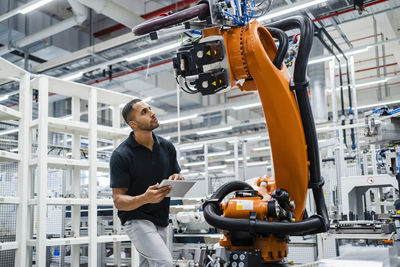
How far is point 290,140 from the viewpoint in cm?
183

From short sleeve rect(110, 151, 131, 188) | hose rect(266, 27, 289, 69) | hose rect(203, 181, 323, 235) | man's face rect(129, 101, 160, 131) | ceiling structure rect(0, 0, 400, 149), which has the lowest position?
hose rect(203, 181, 323, 235)

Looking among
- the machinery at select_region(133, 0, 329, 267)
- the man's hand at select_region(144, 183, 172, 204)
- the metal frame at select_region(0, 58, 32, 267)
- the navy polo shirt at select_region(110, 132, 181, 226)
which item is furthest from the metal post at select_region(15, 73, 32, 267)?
the machinery at select_region(133, 0, 329, 267)

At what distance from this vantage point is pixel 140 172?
2.57 metres

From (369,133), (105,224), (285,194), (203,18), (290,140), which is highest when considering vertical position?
(203,18)

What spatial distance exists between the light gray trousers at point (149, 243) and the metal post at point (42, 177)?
1.75 m

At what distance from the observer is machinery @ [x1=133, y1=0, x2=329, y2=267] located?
5.59ft

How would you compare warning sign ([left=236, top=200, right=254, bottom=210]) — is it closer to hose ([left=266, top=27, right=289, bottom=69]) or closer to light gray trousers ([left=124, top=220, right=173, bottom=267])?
hose ([left=266, top=27, right=289, bottom=69])

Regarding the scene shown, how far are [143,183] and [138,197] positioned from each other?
268mm

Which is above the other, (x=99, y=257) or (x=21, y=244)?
(x=21, y=244)

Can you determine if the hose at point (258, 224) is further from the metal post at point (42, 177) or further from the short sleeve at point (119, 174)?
the metal post at point (42, 177)

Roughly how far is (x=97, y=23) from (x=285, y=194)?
998 cm

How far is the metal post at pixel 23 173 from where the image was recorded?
3.81m

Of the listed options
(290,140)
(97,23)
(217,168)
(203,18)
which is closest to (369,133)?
(290,140)

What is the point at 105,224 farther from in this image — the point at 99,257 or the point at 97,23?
the point at 97,23
